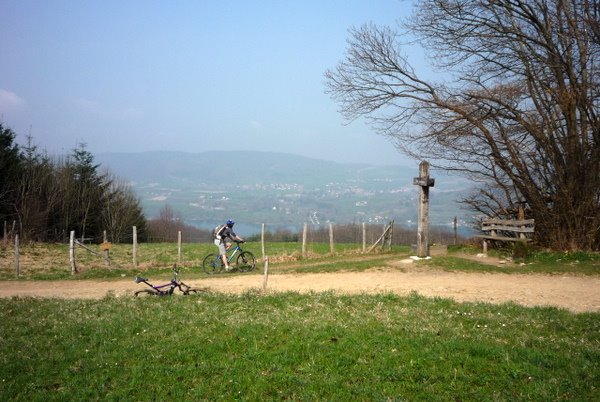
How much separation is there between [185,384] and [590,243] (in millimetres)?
20782

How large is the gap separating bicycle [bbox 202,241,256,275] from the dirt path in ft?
5.91

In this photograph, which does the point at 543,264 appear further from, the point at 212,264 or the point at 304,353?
the point at 304,353

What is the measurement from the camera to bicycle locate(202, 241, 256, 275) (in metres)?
21.7

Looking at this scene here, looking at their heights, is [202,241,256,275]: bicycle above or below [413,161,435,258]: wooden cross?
below

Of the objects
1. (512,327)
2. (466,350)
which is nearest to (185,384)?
(466,350)

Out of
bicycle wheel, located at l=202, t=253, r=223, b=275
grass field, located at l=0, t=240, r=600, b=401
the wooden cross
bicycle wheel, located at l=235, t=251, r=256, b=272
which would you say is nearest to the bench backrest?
the wooden cross

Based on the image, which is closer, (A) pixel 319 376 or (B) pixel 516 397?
(B) pixel 516 397

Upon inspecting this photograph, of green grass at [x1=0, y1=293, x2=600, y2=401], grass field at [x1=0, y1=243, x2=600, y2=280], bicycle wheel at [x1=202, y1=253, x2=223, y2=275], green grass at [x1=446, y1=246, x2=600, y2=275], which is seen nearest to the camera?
green grass at [x1=0, y1=293, x2=600, y2=401]

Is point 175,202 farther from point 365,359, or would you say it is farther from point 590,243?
point 365,359

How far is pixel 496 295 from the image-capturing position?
Result: 13562 millimetres

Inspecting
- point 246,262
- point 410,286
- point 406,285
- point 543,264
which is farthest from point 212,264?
point 543,264

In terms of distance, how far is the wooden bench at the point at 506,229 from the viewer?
2297 centimetres

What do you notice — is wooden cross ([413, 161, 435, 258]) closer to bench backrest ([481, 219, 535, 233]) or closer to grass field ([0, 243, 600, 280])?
grass field ([0, 243, 600, 280])

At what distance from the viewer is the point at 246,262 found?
2220cm
